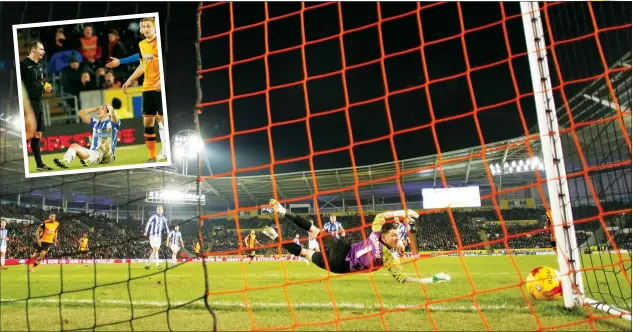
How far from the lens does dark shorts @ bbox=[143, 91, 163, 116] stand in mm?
7551

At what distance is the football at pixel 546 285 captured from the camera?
4.95m

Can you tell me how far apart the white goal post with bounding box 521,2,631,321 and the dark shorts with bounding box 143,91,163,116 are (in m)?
5.78

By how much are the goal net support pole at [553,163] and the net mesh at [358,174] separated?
0.19 meters

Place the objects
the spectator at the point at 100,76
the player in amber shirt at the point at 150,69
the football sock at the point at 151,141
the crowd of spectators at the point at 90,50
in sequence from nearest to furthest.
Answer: the player in amber shirt at the point at 150,69
the football sock at the point at 151,141
the crowd of spectators at the point at 90,50
the spectator at the point at 100,76

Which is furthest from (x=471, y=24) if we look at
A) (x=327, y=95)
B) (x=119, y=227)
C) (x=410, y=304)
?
(x=119, y=227)

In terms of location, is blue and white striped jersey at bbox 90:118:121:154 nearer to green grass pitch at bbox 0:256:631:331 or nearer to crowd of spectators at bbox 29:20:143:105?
crowd of spectators at bbox 29:20:143:105

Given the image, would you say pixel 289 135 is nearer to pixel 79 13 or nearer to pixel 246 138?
pixel 246 138

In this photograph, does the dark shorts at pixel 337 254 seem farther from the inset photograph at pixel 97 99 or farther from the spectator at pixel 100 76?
the spectator at pixel 100 76

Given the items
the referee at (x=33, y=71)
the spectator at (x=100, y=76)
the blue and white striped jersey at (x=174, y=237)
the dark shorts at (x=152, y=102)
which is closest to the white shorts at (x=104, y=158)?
the spectator at (x=100, y=76)

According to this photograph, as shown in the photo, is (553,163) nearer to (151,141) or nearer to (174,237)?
(151,141)

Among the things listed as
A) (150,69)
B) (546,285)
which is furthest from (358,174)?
(546,285)

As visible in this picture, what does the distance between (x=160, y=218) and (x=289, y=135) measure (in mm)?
15444

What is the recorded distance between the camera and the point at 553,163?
4.30m

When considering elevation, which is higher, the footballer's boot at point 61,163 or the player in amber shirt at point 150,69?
the player in amber shirt at point 150,69
